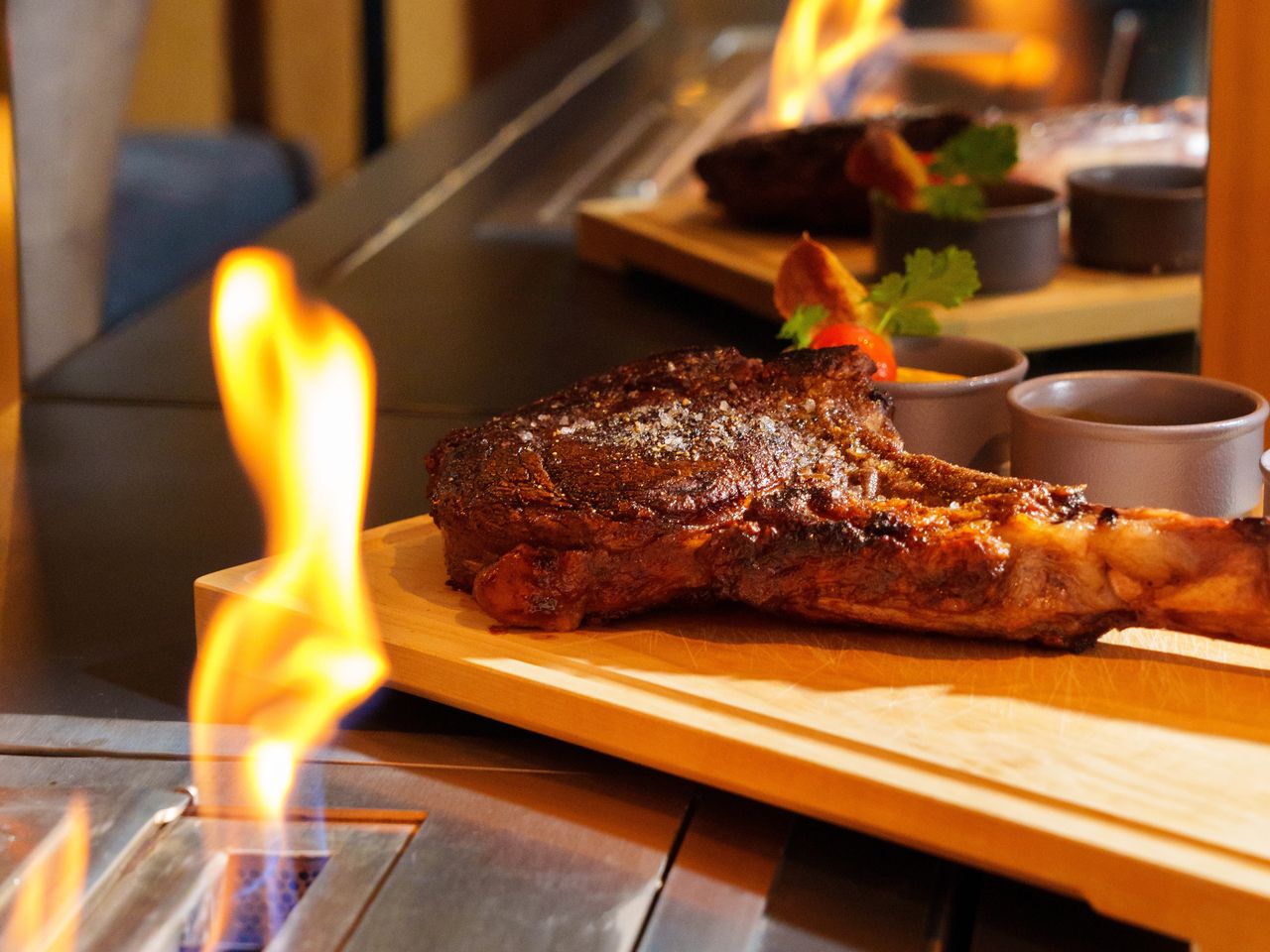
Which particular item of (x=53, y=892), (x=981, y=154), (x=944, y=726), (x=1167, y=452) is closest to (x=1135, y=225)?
(x=981, y=154)

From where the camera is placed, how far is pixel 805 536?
1.26 meters

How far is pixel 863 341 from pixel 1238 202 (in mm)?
456

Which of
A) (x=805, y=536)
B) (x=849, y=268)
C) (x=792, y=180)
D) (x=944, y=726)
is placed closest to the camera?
(x=944, y=726)

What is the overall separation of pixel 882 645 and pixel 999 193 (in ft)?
4.32

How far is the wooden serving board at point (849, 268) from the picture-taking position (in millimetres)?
2205

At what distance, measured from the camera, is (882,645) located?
1273mm

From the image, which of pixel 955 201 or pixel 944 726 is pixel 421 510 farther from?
pixel 955 201

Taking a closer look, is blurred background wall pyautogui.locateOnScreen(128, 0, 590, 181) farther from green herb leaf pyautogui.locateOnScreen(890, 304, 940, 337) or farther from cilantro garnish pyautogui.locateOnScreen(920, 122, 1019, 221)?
green herb leaf pyautogui.locateOnScreen(890, 304, 940, 337)

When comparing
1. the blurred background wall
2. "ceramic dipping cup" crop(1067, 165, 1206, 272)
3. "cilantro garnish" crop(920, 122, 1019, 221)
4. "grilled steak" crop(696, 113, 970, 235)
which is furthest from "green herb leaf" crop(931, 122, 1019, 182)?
the blurred background wall

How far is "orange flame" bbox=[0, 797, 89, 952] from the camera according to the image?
0.97m

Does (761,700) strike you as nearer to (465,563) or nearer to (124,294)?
(465,563)

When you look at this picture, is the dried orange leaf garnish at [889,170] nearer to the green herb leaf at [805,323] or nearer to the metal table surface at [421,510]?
the metal table surface at [421,510]

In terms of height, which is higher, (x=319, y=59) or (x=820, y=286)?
(x=319, y=59)

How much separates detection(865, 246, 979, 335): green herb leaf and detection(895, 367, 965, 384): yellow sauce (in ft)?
0.17
